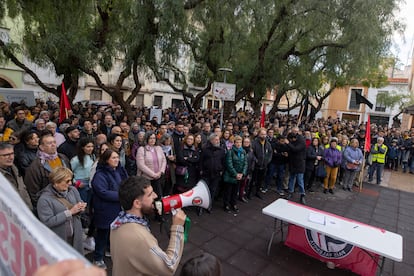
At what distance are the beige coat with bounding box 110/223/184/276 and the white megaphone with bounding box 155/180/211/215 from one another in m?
0.32

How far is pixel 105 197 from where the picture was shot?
10.4 feet

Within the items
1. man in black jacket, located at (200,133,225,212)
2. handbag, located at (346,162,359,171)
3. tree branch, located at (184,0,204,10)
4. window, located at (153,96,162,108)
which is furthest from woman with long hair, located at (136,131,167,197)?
window, located at (153,96,162,108)

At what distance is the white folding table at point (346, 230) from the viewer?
3.13 metres

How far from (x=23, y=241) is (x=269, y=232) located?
446 cm

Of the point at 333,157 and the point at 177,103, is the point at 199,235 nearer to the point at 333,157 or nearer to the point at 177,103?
the point at 333,157

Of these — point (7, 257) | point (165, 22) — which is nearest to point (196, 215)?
point (7, 257)

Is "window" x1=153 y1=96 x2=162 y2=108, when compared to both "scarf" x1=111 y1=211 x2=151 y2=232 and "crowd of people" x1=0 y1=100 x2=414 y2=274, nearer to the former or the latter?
"crowd of people" x1=0 y1=100 x2=414 y2=274

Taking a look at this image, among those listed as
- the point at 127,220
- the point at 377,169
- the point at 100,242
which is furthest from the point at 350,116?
the point at 127,220

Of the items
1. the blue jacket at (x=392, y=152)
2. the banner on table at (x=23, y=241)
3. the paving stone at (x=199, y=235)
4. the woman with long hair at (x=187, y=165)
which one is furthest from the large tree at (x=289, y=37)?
the banner on table at (x=23, y=241)

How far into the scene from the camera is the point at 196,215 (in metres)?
5.19

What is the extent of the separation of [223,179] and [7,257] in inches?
185

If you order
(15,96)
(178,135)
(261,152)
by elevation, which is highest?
(15,96)

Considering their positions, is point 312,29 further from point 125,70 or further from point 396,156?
point 125,70

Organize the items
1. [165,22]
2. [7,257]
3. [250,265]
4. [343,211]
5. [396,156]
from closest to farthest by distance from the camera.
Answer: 1. [7,257]
2. [250,265]
3. [343,211]
4. [165,22]
5. [396,156]
